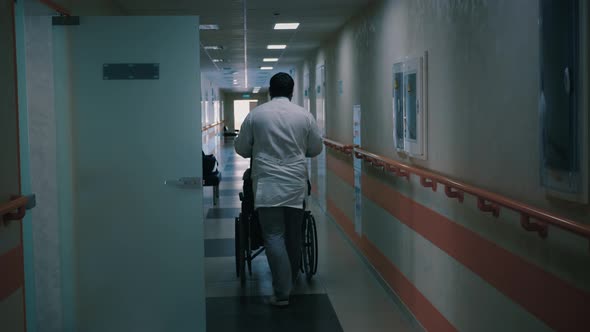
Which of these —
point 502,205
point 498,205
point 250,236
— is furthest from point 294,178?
point 502,205

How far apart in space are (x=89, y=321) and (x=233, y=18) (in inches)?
147

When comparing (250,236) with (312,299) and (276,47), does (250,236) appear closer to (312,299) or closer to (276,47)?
(312,299)

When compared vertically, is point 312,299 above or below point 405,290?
below

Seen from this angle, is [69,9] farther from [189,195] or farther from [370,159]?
[370,159]

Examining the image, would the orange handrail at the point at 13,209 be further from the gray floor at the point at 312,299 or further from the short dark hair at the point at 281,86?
the short dark hair at the point at 281,86

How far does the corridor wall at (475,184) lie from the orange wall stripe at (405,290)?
0.01m

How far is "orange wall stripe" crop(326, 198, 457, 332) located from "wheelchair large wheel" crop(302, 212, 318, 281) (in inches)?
21.6

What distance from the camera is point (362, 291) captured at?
5156mm

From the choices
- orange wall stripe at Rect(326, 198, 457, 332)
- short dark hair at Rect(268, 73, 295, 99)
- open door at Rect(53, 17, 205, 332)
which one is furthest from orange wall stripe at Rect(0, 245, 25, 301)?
short dark hair at Rect(268, 73, 295, 99)

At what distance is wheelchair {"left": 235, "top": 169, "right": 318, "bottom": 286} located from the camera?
4.98 m

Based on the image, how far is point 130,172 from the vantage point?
12.6ft

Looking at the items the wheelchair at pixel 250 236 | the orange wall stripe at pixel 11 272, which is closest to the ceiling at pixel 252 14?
the orange wall stripe at pixel 11 272

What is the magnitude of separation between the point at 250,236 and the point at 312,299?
26.4 inches

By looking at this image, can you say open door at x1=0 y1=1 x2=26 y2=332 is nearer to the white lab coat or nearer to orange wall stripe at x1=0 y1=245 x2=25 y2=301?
orange wall stripe at x1=0 y1=245 x2=25 y2=301
